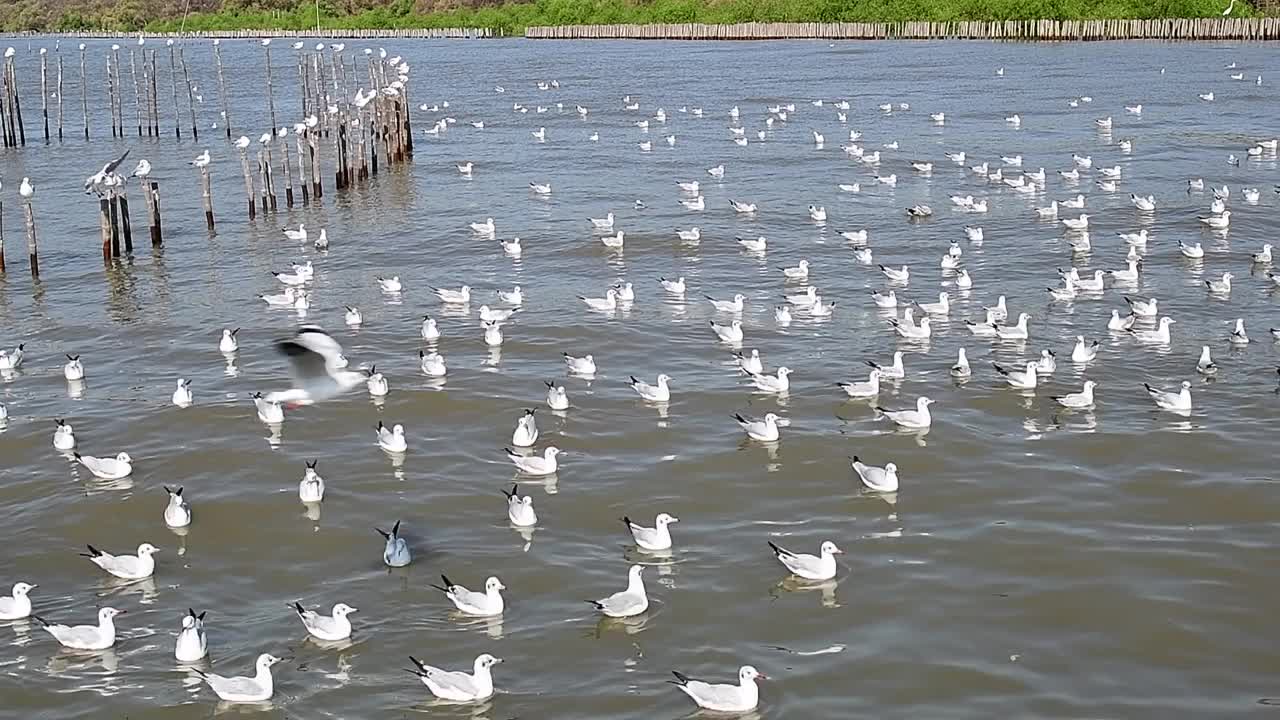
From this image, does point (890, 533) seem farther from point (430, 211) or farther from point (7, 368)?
point (430, 211)

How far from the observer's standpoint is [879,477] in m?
17.1

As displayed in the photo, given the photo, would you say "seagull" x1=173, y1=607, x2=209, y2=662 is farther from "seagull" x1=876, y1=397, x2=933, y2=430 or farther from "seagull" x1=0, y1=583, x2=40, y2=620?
"seagull" x1=876, y1=397, x2=933, y2=430

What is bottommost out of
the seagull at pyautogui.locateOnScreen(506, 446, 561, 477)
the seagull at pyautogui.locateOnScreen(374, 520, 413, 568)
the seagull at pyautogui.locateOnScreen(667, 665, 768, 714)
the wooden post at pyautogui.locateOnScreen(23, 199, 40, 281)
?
the seagull at pyautogui.locateOnScreen(667, 665, 768, 714)

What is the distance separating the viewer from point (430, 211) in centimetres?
3681

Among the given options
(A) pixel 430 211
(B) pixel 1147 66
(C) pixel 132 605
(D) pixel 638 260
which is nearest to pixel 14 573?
(C) pixel 132 605

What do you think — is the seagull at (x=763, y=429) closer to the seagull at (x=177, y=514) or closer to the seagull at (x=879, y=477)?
the seagull at (x=879, y=477)

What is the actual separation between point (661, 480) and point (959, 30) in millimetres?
89186

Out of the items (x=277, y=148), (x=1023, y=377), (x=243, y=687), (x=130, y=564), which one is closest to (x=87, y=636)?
(x=130, y=564)

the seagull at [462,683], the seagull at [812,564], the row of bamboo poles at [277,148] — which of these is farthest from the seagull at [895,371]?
the row of bamboo poles at [277,148]

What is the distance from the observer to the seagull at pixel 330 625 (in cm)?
1368

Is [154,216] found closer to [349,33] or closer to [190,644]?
[190,644]

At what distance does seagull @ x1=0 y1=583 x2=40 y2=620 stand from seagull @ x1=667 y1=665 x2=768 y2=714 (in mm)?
6242

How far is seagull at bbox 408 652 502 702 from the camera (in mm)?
12609

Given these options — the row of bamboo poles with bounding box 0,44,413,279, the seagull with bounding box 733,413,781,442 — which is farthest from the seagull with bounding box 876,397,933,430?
the row of bamboo poles with bounding box 0,44,413,279
